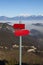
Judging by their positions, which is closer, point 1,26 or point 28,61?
point 28,61

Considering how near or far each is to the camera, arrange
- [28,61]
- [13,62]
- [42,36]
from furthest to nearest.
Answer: [42,36], [28,61], [13,62]

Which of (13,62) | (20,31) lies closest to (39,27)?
(13,62)

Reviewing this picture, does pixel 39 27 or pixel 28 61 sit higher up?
pixel 39 27

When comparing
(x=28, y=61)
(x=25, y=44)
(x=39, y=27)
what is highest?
(x=39, y=27)

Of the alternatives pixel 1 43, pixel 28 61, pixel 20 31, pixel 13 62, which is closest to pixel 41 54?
pixel 28 61

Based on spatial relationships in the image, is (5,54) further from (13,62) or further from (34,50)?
(13,62)

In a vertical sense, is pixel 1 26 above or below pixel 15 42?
above

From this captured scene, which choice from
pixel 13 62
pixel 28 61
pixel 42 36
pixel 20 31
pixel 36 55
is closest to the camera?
pixel 20 31

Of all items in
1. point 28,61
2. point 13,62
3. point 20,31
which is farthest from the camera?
point 28,61

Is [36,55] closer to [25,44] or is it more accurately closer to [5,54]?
[25,44]
